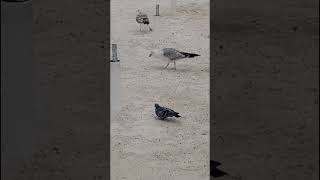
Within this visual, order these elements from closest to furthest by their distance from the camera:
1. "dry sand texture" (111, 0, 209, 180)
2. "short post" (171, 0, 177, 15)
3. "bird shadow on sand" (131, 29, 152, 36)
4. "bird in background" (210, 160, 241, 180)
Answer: "bird in background" (210, 160, 241, 180) < "dry sand texture" (111, 0, 209, 180) < "bird shadow on sand" (131, 29, 152, 36) < "short post" (171, 0, 177, 15)

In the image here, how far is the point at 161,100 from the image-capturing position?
5.56 meters

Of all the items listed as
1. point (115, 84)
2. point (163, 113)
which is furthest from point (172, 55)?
point (163, 113)

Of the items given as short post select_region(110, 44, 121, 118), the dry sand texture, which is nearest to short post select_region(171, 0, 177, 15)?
the dry sand texture

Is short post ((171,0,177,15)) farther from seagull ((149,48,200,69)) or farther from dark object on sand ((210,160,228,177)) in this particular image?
dark object on sand ((210,160,228,177))

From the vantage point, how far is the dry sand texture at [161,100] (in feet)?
14.2

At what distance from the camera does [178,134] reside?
484cm

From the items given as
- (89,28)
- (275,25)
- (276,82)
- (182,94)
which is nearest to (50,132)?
(182,94)

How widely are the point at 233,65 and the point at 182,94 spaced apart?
0.50 metres

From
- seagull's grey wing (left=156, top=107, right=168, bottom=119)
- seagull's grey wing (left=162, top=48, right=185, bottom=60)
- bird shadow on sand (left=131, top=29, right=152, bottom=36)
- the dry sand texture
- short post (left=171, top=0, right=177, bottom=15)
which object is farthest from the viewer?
short post (left=171, top=0, right=177, bottom=15)

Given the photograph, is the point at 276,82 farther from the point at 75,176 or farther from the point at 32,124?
the point at 32,124

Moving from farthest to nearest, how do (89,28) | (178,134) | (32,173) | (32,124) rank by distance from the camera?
(89,28) → (178,134) → (32,173) → (32,124)

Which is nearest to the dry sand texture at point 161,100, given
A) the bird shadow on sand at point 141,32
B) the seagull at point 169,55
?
the bird shadow on sand at point 141,32

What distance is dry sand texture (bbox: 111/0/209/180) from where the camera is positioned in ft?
14.2

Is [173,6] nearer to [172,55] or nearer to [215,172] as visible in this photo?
[172,55]
